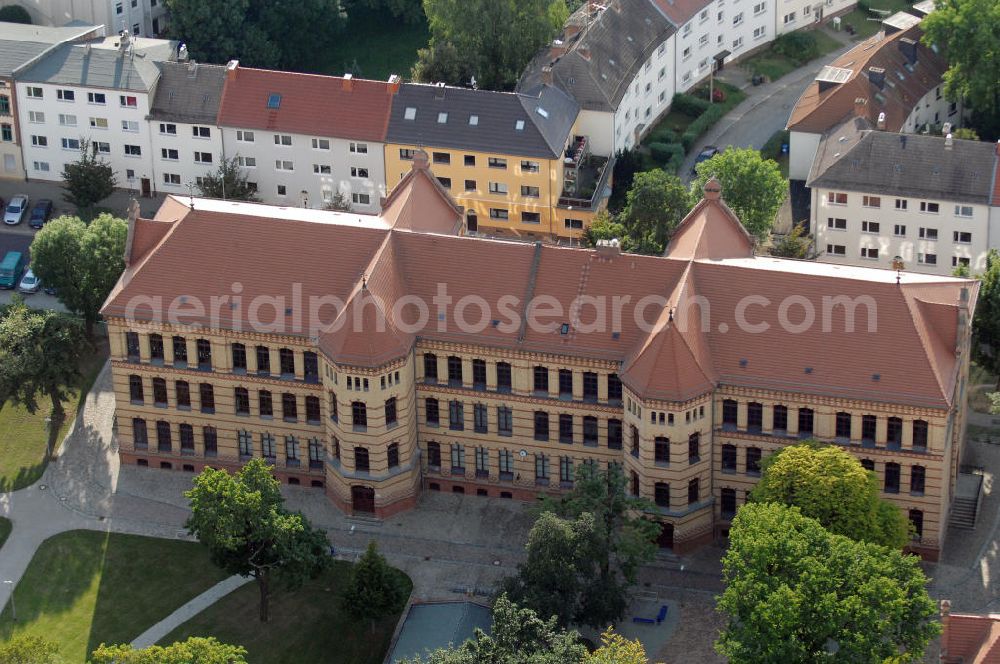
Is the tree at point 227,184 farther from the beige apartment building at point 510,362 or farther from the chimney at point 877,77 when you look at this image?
the chimney at point 877,77

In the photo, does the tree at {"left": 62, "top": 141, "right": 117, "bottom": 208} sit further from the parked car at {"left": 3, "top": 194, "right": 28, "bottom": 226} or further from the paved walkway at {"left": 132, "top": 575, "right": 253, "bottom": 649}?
the paved walkway at {"left": 132, "top": 575, "right": 253, "bottom": 649}

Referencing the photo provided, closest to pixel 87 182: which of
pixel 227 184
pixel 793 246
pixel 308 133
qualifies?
pixel 227 184

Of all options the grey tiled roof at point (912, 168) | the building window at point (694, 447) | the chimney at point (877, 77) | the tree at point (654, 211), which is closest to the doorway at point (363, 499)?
the building window at point (694, 447)

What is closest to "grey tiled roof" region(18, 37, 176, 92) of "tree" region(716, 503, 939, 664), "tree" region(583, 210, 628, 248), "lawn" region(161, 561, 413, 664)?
"tree" region(583, 210, 628, 248)

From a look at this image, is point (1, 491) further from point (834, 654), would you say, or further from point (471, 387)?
point (834, 654)

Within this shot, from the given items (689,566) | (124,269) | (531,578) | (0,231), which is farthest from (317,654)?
(0,231)

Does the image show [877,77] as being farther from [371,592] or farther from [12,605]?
[12,605]
